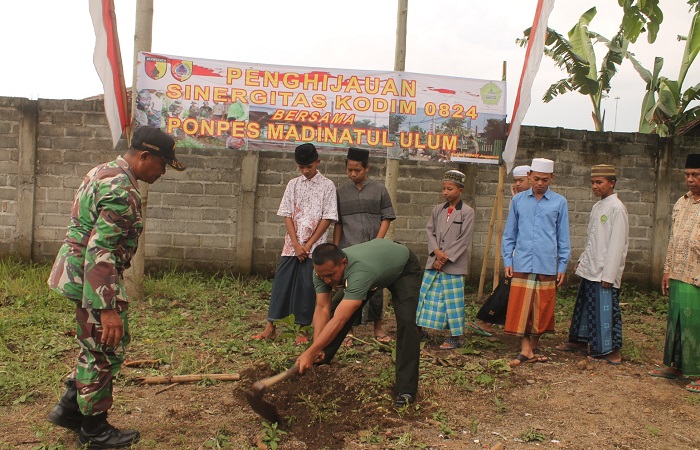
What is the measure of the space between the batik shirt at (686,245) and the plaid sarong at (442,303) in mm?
1682

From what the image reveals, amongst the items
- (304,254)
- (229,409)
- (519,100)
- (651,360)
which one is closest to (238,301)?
(304,254)

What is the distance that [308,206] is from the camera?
18.9 ft

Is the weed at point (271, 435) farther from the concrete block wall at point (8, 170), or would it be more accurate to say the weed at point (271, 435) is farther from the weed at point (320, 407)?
the concrete block wall at point (8, 170)

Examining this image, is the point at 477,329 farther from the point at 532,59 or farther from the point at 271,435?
the point at 271,435

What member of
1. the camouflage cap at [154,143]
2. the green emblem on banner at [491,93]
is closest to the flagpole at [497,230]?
the green emblem on banner at [491,93]

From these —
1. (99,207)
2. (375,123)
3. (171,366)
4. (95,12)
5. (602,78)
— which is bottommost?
(171,366)

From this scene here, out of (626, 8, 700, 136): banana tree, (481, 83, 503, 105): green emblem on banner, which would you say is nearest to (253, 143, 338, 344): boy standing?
(481, 83, 503, 105): green emblem on banner

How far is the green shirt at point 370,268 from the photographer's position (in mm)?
3857

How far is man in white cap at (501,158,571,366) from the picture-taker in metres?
5.35

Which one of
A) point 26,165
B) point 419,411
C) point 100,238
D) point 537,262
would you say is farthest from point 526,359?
point 26,165

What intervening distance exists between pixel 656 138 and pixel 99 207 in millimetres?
7295

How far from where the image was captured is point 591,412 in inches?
170

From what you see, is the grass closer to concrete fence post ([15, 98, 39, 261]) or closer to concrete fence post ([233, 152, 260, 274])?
concrete fence post ([233, 152, 260, 274])

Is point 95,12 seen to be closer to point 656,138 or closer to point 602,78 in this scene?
point 656,138
